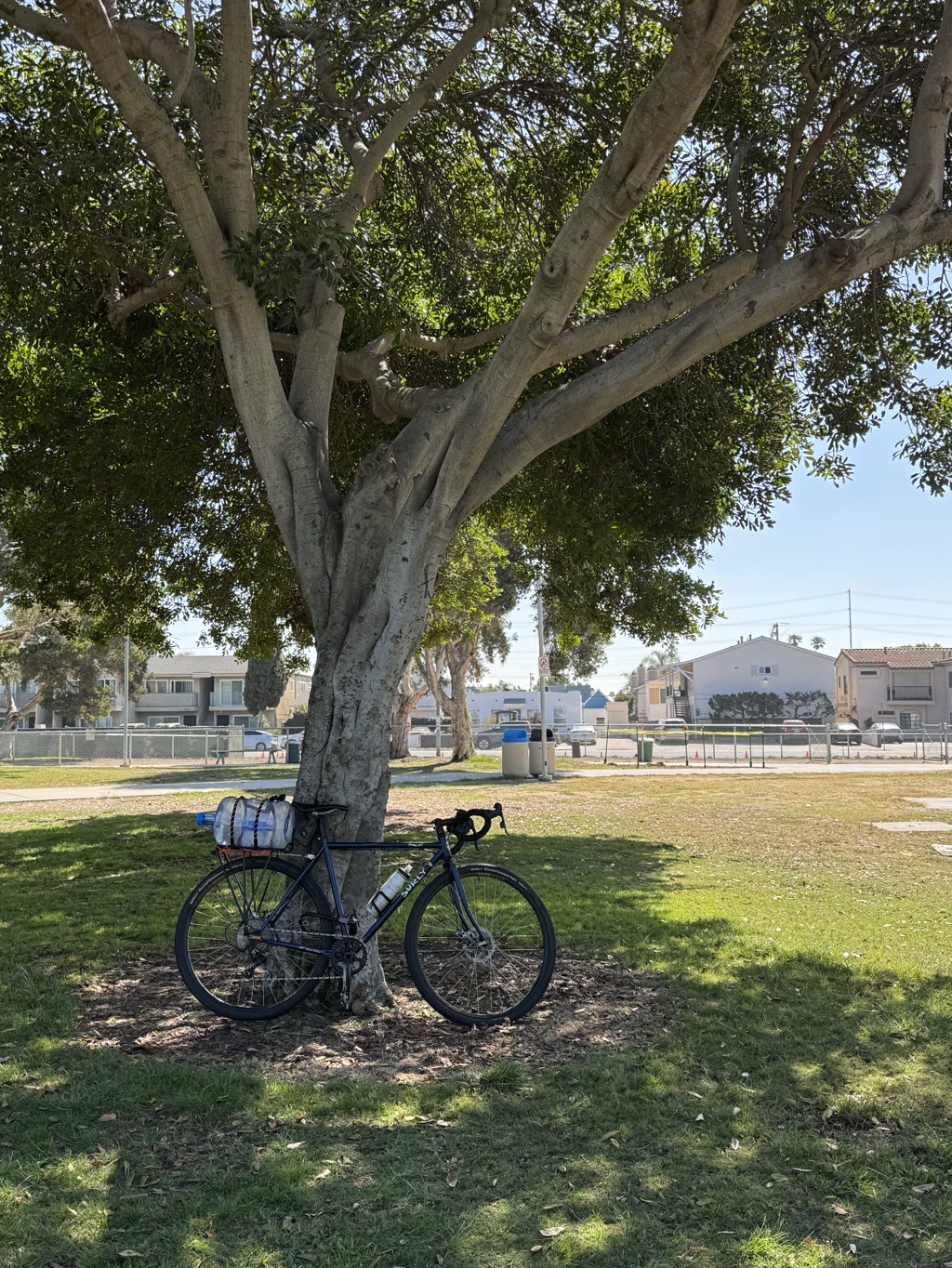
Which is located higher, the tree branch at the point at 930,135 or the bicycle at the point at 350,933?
the tree branch at the point at 930,135

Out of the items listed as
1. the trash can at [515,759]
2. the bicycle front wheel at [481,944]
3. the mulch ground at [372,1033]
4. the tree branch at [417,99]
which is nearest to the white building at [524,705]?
the trash can at [515,759]

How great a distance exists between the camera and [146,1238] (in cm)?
303

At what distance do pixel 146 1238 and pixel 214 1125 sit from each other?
2.84 ft

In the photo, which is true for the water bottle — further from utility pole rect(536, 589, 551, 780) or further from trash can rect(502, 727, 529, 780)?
trash can rect(502, 727, 529, 780)

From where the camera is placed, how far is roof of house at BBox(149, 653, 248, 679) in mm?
74250

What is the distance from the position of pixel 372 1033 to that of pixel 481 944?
0.66 metres

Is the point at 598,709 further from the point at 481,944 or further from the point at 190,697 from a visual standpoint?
the point at 481,944

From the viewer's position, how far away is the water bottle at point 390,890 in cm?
512

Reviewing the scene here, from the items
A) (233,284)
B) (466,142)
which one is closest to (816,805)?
(466,142)

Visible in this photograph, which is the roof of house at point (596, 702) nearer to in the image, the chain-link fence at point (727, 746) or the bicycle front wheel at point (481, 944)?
the chain-link fence at point (727, 746)

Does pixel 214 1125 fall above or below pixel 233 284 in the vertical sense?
below

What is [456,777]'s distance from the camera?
2534 cm

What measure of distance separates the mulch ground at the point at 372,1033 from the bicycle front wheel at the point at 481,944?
0.47 feet

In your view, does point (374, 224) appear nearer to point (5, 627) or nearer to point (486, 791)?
point (486, 791)
